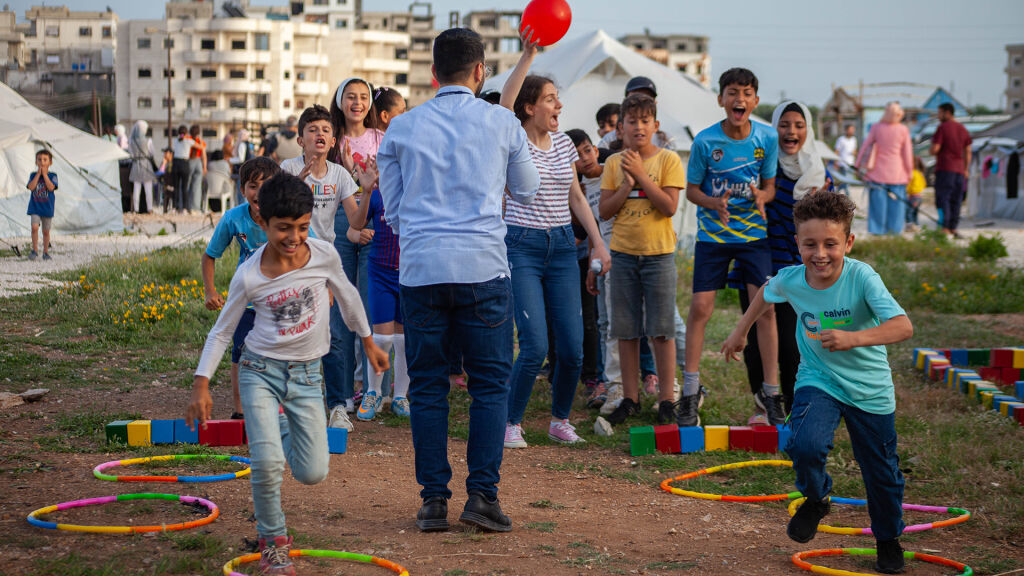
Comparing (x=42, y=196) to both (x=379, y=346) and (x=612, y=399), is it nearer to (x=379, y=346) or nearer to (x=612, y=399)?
(x=379, y=346)

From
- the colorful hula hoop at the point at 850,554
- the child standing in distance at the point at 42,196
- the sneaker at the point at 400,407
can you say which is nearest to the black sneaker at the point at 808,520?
the colorful hula hoop at the point at 850,554

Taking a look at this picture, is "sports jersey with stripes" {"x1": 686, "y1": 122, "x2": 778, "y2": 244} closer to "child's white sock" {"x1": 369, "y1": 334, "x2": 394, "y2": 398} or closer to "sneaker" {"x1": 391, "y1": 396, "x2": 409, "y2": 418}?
"child's white sock" {"x1": 369, "y1": 334, "x2": 394, "y2": 398}

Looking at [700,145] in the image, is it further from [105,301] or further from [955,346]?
[105,301]

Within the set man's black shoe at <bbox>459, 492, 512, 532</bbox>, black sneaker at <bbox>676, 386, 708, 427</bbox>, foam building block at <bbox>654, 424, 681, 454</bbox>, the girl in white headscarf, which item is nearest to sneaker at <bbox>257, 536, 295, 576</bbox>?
man's black shoe at <bbox>459, 492, 512, 532</bbox>

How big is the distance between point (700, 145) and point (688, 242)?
1124cm

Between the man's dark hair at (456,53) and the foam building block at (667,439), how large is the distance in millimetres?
2807

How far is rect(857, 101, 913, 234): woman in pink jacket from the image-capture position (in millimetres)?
20234

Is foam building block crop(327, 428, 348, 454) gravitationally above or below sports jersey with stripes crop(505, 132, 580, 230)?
below

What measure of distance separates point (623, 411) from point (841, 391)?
316 centimetres

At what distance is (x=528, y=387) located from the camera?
255 inches

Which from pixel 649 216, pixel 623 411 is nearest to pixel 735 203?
pixel 649 216

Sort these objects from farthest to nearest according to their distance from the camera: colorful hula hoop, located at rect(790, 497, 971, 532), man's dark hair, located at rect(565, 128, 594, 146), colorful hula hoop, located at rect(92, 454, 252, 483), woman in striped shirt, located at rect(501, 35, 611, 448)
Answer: man's dark hair, located at rect(565, 128, 594, 146), woman in striped shirt, located at rect(501, 35, 611, 448), colorful hula hoop, located at rect(92, 454, 252, 483), colorful hula hoop, located at rect(790, 497, 971, 532)

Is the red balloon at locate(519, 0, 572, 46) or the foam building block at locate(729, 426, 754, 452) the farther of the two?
the foam building block at locate(729, 426, 754, 452)

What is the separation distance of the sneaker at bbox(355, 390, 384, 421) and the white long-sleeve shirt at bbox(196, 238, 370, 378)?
2927 millimetres
